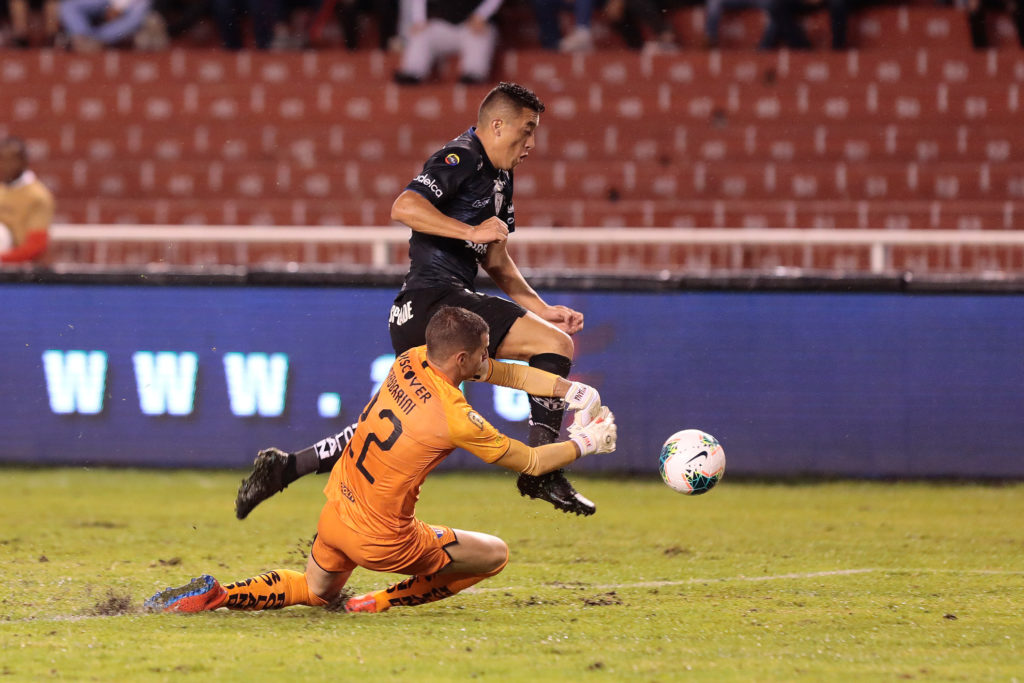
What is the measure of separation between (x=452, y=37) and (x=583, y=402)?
32.4ft

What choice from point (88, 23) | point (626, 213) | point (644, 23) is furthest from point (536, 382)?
point (88, 23)

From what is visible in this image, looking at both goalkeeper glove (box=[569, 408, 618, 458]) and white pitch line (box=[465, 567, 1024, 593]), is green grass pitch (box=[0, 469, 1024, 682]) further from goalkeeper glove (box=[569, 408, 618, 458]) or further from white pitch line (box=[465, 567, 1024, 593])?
goalkeeper glove (box=[569, 408, 618, 458])

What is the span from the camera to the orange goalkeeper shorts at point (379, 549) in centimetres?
567

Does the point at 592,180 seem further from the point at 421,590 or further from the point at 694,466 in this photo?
the point at 421,590

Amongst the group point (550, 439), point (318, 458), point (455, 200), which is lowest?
point (318, 458)

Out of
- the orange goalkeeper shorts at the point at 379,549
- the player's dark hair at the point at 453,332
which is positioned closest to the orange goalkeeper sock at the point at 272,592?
the orange goalkeeper shorts at the point at 379,549

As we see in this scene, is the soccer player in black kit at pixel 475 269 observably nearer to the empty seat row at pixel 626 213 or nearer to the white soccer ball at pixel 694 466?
the white soccer ball at pixel 694 466

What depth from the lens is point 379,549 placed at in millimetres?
5668

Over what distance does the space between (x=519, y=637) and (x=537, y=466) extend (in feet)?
2.28

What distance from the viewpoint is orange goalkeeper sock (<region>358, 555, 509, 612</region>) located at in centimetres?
599

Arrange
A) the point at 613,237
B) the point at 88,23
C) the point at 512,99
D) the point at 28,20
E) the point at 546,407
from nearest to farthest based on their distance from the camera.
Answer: the point at 546,407 → the point at 512,99 → the point at 613,237 → the point at 88,23 → the point at 28,20

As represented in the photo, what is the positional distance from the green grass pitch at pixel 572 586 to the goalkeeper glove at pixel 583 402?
807 millimetres

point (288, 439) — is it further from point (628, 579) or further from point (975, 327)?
point (975, 327)

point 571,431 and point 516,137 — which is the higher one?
point 516,137
